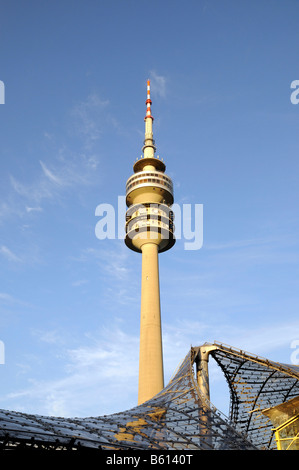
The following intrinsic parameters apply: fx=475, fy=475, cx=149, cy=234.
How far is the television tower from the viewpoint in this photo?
79.1 m

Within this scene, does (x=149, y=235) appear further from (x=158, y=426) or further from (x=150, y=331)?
(x=158, y=426)

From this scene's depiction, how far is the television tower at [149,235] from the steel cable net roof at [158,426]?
22486 mm

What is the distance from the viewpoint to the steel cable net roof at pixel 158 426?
27.8 m

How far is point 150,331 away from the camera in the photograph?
269 ft

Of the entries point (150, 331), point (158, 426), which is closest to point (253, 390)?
point (150, 331)

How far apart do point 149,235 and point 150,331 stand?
1962 centimetres

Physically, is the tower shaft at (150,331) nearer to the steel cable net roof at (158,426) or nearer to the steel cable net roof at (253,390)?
the steel cable net roof at (253,390)

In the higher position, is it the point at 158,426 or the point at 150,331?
the point at 150,331

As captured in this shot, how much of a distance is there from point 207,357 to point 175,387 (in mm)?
9018

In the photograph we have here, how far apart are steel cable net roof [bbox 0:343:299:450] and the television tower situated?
73.8 feet

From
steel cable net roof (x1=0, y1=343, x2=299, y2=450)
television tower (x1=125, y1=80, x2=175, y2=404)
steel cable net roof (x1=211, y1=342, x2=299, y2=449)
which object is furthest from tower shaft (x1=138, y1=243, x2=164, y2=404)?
steel cable net roof (x1=0, y1=343, x2=299, y2=450)

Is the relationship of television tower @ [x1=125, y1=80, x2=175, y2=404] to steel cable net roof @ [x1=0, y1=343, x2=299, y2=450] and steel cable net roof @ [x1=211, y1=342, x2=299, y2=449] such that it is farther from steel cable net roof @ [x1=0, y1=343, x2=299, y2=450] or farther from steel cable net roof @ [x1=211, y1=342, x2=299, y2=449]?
steel cable net roof @ [x1=0, y1=343, x2=299, y2=450]
